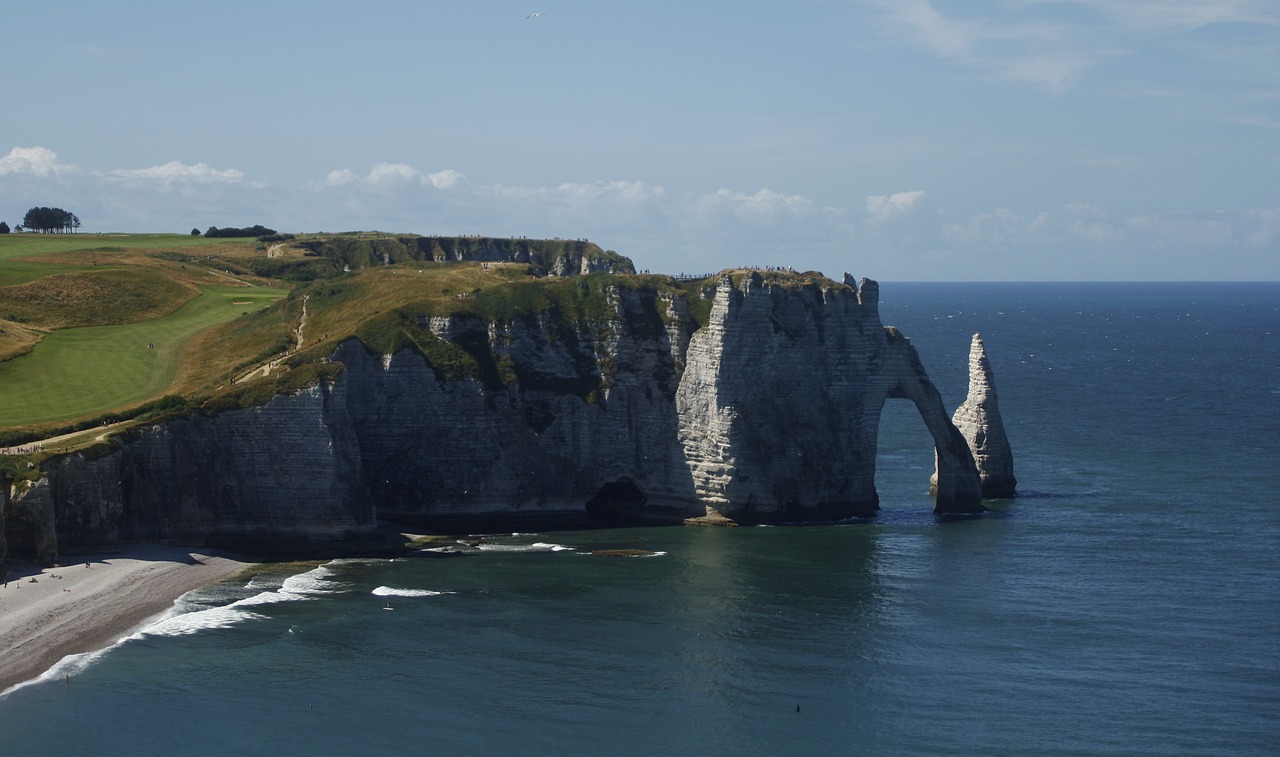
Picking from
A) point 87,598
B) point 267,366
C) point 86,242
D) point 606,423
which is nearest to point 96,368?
point 267,366

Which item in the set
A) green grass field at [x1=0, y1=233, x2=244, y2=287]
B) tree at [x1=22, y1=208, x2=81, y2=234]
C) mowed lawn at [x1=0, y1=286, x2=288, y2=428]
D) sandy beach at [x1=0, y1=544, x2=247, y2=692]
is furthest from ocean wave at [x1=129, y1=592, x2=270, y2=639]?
tree at [x1=22, y1=208, x2=81, y2=234]

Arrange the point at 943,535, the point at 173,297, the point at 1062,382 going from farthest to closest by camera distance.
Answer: the point at 1062,382
the point at 173,297
the point at 943,535

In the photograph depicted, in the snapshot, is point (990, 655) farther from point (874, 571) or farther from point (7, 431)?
point (7, 431)

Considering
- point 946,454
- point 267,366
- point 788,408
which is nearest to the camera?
point 267,366

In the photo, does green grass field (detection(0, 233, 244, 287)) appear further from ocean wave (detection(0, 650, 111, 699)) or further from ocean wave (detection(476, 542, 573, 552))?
ocean wave (detection(0, 650, 111, 699))

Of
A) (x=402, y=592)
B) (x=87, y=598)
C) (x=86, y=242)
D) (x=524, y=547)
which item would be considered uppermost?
(x=86, y=242)

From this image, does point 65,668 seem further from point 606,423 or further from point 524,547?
point 606,423

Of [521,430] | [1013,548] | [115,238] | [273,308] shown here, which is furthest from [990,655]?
[115,238]
